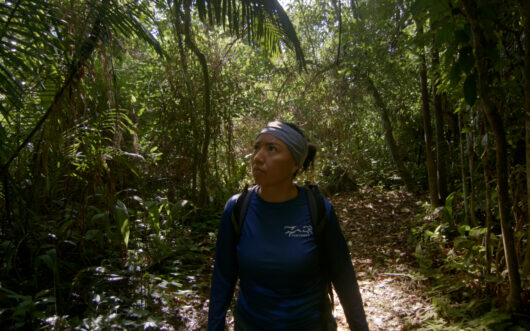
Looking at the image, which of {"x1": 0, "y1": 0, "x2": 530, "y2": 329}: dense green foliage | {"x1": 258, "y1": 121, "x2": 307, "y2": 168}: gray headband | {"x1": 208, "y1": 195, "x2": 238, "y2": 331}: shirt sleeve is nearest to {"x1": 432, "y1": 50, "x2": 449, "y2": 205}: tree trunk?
{"x1": 0, "y1": 0, "x2": 530, "y2": 329}: dense green foliage

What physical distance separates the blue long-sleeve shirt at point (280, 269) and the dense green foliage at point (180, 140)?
4.32 ft

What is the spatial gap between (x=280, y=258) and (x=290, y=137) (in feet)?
1.84

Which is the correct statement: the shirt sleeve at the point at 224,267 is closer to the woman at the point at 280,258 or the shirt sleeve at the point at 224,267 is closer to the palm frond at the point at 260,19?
the woman at the point at 280,258

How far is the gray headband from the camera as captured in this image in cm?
172

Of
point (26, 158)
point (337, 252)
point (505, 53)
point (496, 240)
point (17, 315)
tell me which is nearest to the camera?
point (337, 252)

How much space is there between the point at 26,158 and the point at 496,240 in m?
4.82

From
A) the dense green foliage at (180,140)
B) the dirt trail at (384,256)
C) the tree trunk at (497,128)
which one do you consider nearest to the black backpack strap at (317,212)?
the dense green foliage at (180,140)

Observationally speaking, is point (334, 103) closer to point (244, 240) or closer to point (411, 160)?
point (411, 160)

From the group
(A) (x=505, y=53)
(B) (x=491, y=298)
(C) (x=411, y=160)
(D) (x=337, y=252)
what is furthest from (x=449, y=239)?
(C) (x=411, y=160)

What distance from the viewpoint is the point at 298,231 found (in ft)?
5.24

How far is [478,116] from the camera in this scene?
3475 mm

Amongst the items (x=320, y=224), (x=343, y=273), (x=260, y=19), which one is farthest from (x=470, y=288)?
(x=260, y=19)

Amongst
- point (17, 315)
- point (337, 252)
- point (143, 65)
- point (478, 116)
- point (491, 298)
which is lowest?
point (491, 298)

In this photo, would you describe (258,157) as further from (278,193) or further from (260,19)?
(260,19)
